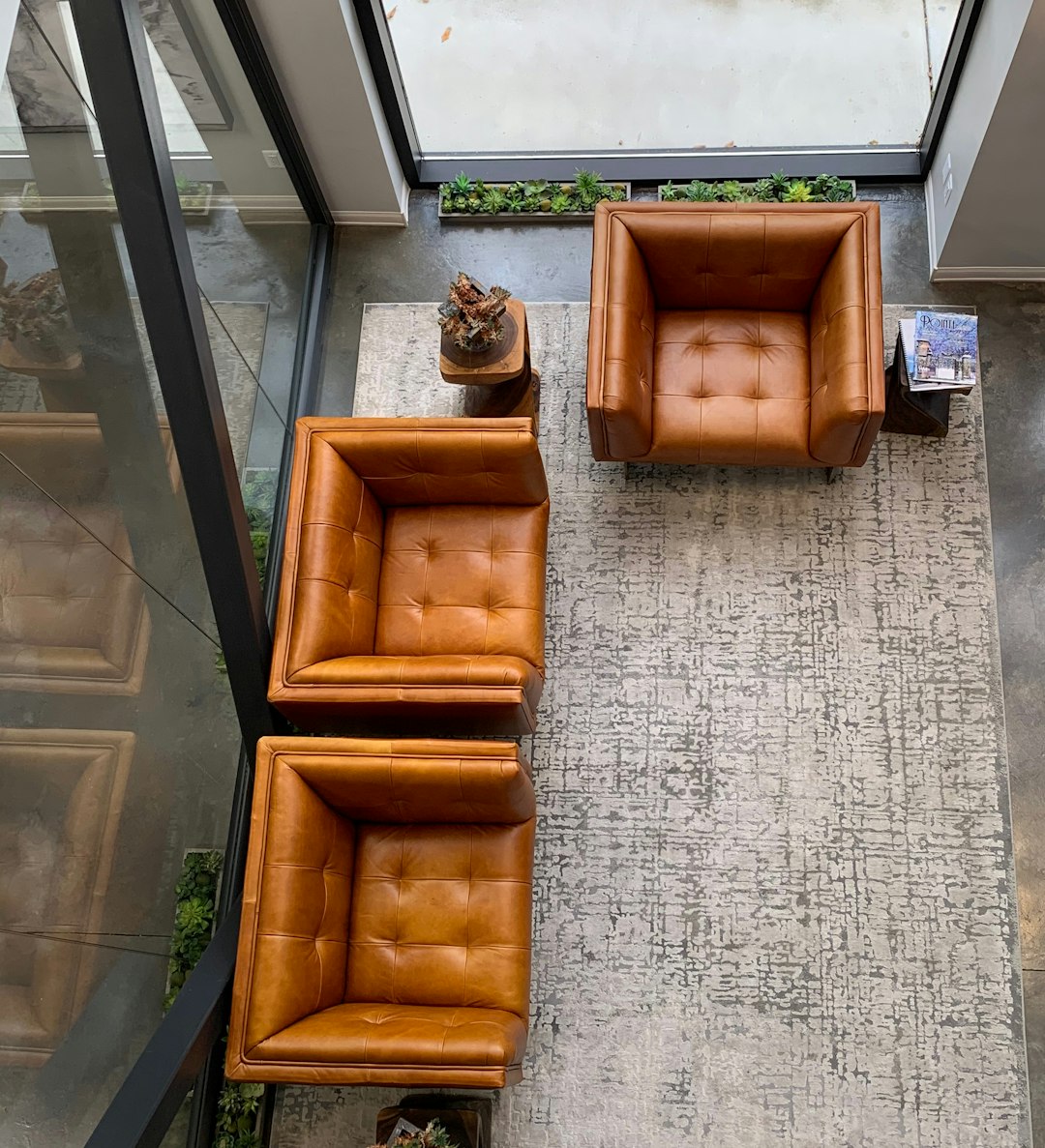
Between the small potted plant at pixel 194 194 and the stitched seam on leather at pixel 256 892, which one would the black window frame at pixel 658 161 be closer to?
the small potted plant at pixel 194 194

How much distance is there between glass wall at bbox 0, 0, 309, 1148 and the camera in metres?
2.17

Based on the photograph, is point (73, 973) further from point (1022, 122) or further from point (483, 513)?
point (1022, 122)

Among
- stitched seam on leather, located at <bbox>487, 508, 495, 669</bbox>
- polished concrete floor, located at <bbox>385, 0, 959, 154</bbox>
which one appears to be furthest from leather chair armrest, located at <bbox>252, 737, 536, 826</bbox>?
polished concrete floor, located at <bbox>385, 0, 959, 154</bbox>

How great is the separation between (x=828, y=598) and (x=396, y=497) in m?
1.60

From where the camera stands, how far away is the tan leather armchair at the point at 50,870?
2117 millimetres

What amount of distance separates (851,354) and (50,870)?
2693 mm

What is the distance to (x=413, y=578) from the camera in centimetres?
362

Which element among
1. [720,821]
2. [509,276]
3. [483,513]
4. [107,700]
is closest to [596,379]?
[483,513]

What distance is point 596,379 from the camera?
3.47m

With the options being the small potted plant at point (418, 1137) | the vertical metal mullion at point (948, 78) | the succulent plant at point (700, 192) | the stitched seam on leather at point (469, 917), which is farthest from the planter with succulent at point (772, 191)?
the small potted plant at point (418, 1137)

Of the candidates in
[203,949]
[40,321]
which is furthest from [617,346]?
[203,949]

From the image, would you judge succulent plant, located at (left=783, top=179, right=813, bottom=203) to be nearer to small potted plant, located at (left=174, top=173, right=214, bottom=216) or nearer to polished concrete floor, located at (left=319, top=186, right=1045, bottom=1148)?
polished concrete floor, located at (left=319, top=186, right=1045, bottom=1148)

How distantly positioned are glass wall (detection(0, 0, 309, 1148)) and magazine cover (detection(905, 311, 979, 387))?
2391 millimetres

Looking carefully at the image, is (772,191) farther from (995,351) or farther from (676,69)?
(995,351)
